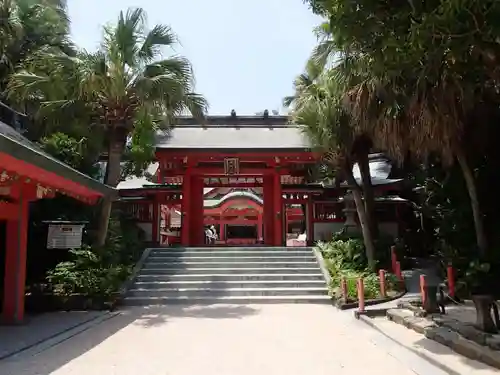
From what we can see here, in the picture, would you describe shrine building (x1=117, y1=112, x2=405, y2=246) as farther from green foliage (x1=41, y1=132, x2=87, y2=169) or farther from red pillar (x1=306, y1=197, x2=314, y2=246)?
green foliage (x1=41, y1=132, x2=87, y2=169)

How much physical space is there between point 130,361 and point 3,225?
6.31 m

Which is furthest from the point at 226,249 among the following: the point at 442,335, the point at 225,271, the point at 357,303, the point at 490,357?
the point at 490,357

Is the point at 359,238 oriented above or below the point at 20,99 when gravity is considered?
below

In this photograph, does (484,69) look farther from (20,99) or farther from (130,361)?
(20,99)

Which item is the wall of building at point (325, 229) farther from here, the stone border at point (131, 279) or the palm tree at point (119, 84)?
Answer: the palm tree at point (119, 84)

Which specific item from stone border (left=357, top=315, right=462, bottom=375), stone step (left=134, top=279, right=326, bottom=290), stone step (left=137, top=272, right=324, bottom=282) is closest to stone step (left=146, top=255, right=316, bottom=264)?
stone step (left=137, top=272, right=324, bottom=282)

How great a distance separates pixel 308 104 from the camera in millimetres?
13125

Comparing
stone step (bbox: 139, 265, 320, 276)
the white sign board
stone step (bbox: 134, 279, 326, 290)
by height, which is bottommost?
stone step (bbox: 134, 279, 326, 290)

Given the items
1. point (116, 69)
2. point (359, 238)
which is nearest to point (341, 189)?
point (359, 238)

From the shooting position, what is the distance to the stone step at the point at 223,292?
12.8m

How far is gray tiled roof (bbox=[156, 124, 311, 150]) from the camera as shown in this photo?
18266 mm

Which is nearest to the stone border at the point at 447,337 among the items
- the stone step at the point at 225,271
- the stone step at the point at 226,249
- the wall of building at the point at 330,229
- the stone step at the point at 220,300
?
the stone step at the point at 220,300

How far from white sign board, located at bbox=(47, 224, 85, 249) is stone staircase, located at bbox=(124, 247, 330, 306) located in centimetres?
232

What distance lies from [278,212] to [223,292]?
6501 mm
